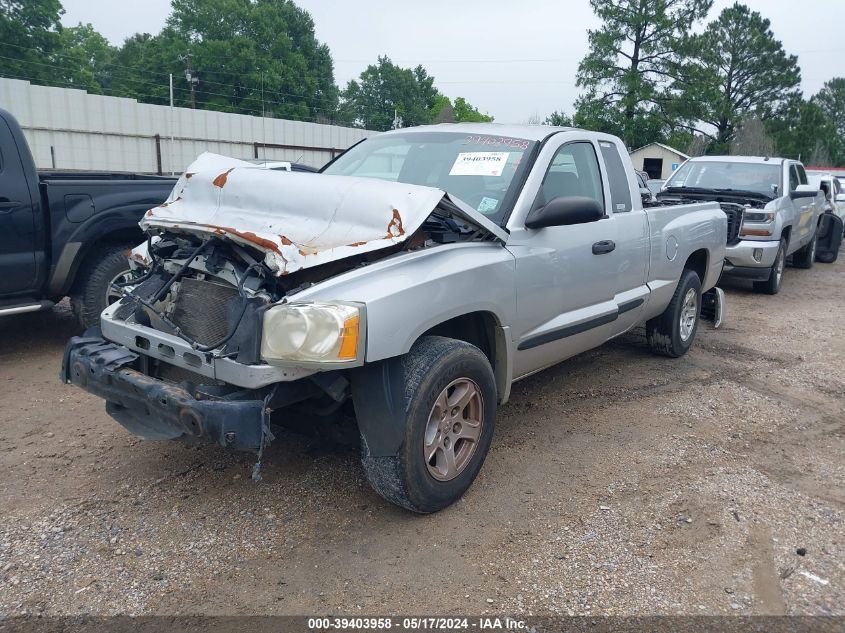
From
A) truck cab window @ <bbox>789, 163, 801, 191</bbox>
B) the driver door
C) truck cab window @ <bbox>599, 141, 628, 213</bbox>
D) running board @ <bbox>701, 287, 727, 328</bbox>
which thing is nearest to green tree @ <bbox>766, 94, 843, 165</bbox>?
truck cab window @ <bbox>789, 163, 801, 191</bbox>

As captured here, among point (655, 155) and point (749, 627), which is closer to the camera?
point (749, 627)

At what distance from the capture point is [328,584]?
2902mm

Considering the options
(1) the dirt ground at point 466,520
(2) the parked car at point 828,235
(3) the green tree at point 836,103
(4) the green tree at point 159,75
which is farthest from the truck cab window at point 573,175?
(3) the green tree at point 836,103

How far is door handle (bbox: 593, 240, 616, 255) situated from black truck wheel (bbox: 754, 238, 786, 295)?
629 cm

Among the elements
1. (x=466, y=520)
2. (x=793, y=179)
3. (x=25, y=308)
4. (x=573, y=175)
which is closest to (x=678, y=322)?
(x=573, y=175)

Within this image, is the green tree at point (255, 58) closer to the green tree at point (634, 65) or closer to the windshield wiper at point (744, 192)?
the green tree at point (634, 65)

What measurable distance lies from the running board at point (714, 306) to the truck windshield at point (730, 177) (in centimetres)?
328

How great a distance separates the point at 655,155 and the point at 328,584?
45664 mm

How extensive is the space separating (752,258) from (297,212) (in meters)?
8.06

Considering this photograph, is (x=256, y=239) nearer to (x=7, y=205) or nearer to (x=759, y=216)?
(x=7, y=205)

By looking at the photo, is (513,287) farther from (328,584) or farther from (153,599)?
(153,599)

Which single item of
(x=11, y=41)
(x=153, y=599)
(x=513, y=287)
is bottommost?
(x=153, y=599)

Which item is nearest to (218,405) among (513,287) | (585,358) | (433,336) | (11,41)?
(433,336)

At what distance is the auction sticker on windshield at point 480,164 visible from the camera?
419 centimetres
